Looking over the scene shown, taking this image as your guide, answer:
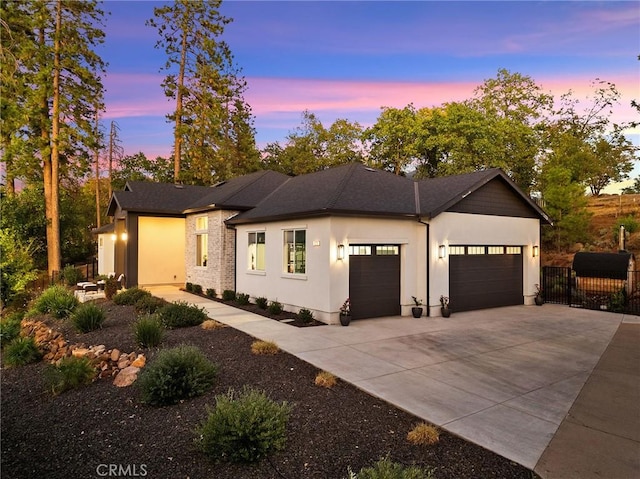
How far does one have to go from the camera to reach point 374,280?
11.7 meters

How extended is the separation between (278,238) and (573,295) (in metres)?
12.8

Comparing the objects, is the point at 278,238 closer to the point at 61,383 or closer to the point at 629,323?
→ the point at 61,383

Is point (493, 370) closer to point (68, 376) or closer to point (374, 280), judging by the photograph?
point (374, 280)

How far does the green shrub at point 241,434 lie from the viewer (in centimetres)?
398

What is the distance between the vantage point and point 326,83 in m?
16.3

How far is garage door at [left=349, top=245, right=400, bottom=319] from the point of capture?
11.3m

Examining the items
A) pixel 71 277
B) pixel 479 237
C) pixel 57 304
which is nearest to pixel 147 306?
pixel 57 304

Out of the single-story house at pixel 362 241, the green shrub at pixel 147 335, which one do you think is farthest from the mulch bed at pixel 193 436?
the single-story house at pixel 362 241

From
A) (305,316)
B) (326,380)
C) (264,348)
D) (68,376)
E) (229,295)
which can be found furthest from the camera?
(229,295)

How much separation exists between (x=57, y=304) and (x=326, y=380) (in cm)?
1109

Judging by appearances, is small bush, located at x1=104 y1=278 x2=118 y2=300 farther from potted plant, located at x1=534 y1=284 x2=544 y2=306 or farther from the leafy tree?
potted plant, located at x1=534 y1=284 x2=544 y2=306

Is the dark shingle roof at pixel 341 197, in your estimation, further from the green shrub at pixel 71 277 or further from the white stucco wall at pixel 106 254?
the green shrub at pixel 71 277

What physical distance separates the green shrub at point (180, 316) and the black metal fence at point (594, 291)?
550 inches

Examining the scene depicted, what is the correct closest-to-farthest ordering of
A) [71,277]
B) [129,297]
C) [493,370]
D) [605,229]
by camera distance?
[493,370]
[129,297]
[71,277]
[605,229]
